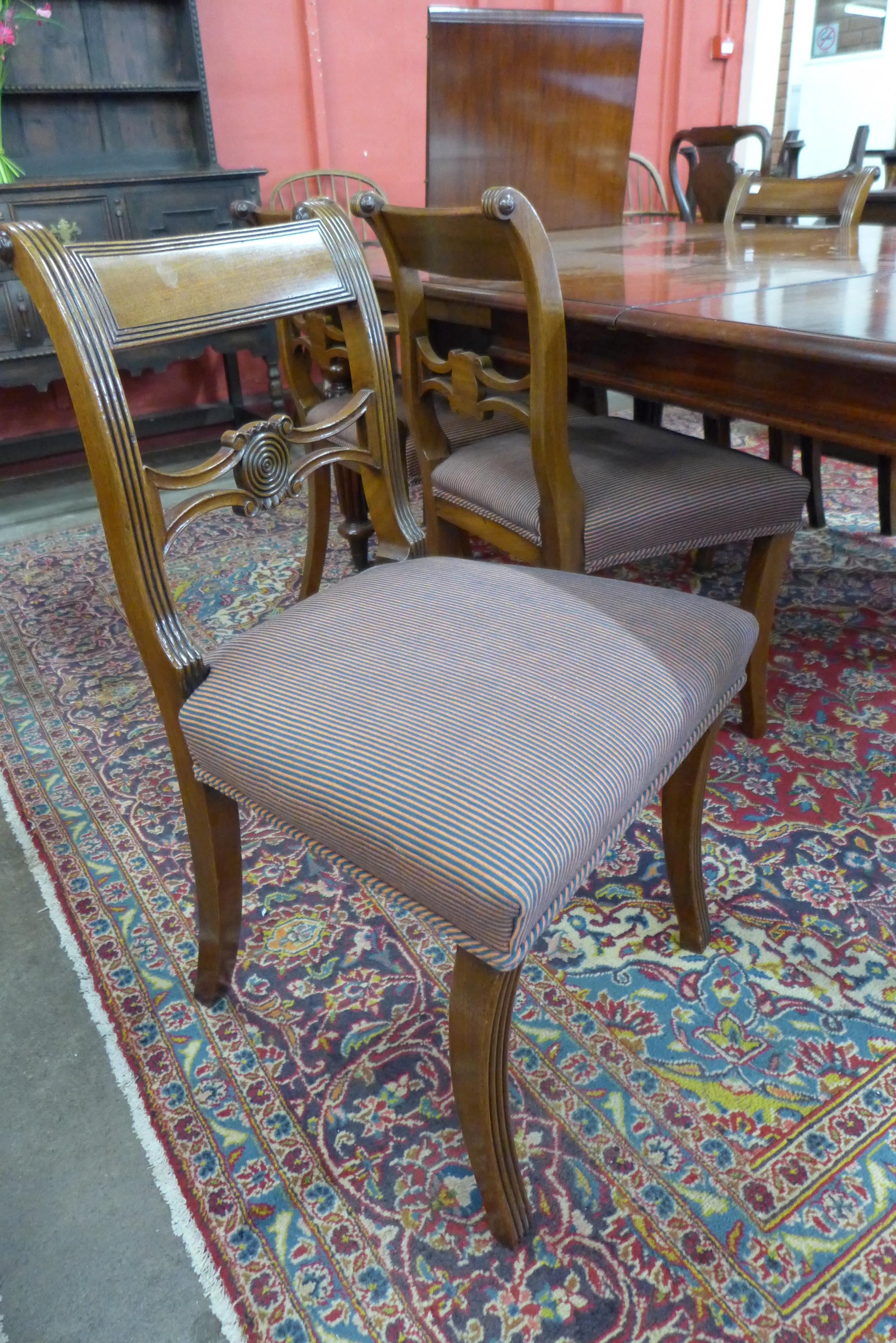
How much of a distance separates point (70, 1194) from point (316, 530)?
132 centimetres

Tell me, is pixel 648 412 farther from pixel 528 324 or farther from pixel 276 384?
pixel 276 384

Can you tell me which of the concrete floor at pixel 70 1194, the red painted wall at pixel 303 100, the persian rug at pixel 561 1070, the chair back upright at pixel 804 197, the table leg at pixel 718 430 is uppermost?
the red painted wall at pixel 303 100

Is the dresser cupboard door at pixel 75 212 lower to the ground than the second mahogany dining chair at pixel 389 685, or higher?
higher

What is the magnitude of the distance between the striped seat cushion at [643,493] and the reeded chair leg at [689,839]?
1.27ft

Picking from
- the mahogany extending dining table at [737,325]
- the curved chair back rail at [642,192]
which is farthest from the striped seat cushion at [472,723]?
the curved chair back rail at [642,192]

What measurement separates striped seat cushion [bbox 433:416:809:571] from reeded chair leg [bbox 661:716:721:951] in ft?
1.27

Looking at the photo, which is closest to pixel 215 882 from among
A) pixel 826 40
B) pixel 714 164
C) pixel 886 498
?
pixel 886 498

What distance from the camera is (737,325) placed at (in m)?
1.07

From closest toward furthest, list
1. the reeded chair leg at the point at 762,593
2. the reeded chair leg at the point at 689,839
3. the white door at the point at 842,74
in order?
the reeded chair leg at the point at 689,839
the reeded chair leg at the point at 762,593
the white door at the point at 842,74

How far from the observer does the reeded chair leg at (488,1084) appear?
30.1 inches

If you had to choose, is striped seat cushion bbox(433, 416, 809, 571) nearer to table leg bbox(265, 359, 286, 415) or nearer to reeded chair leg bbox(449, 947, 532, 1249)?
reeded chair leg bbox(449, 947, 532, 1249)

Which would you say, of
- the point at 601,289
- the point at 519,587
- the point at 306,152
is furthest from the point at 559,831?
the point at 306,152

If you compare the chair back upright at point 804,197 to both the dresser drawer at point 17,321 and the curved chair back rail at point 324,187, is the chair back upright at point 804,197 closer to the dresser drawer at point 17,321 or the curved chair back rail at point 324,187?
the curved chair back rail at point 324,187

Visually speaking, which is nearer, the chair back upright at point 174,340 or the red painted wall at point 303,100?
the chair back upright at point 174,340
